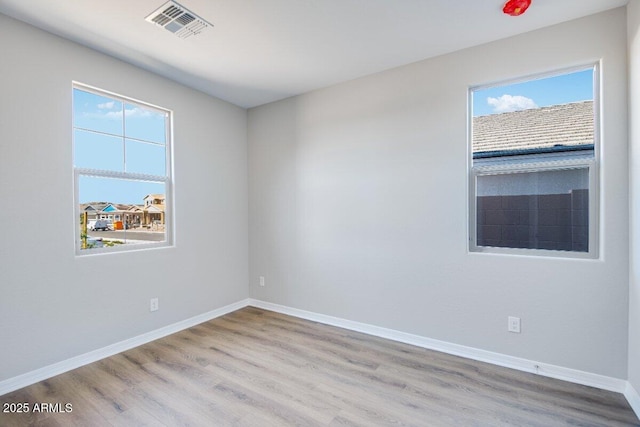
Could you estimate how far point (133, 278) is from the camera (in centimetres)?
290

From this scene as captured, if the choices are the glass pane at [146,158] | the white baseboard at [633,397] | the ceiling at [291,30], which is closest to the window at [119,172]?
the glass pane at [146,158]

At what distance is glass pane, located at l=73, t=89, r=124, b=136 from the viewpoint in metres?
2.59

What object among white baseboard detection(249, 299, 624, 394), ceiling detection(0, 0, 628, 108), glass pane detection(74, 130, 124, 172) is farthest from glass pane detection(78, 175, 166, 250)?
white baseboard detection(249, 299, 624, 394)

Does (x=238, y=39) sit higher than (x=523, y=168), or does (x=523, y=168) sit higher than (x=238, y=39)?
(x=238, y=39)

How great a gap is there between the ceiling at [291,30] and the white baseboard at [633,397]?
8.43ft

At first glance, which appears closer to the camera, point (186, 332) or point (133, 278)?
point (133, 278)

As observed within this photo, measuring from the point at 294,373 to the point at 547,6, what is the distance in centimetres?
322

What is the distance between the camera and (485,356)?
256 cm

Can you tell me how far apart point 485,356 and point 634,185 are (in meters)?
1.64

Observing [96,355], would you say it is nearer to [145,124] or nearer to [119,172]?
[119,172]

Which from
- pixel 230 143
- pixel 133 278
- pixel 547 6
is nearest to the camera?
pixel 547 6

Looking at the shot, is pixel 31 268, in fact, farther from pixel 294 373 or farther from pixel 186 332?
pixel 294 373

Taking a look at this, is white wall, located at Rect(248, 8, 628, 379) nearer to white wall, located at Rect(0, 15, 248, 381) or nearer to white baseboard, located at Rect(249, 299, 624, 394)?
white baseboard, located at Rect(249, 299, 624, 394)

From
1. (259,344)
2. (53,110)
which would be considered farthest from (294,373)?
(53,110)
